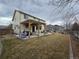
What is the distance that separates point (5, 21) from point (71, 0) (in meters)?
57.0

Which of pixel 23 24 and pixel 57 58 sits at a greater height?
pixel 23 24

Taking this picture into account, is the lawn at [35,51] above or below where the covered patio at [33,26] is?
below

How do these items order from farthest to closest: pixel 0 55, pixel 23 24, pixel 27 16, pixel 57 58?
1. pixel 27 16
2. pixel 23 24
3. pixel 0 55
4. pixel 57 58

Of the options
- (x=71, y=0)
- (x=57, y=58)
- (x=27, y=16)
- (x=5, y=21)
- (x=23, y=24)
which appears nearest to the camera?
(x=71, y=0)

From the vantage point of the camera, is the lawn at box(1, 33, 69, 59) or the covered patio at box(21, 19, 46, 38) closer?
the lawn at box(1, 33, 69, 59)

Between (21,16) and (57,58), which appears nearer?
(57,58)

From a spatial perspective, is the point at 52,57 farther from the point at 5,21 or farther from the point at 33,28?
the point at 5,21

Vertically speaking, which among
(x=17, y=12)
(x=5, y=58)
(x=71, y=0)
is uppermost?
(x=17, y=12)

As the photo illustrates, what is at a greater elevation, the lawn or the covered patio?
the covered patio

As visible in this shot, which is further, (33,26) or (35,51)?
(33,26)

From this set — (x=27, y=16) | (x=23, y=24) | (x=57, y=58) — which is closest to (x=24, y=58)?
(x=57, y=58)

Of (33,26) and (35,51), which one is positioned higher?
(33,26)

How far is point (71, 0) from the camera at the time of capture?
6.43m

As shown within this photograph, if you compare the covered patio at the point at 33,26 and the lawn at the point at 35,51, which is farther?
the covered patio at the point at 33,26
